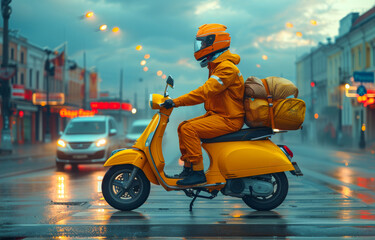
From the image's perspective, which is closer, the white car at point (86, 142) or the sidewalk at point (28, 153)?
the white car at point (86, 142)

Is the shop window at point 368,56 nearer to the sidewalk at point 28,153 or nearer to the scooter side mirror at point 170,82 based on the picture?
the sidewalk at point 28,153

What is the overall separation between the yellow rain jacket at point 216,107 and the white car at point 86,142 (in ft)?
36.7

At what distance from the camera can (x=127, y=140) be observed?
92.1 ft

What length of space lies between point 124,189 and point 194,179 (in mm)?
924

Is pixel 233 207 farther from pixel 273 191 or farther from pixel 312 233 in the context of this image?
pixel 312 233

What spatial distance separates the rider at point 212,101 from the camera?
6.98 metres

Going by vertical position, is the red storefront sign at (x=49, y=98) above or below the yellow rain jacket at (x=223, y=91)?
above

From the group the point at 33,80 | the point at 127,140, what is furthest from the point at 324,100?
the point at 127,140

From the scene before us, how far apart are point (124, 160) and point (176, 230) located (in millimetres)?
1676

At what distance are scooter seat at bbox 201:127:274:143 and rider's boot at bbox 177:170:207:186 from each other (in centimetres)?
44

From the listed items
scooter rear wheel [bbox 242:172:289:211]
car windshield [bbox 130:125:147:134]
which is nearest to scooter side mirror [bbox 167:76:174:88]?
scooter rear wheel [bbox 242:172:289:211]

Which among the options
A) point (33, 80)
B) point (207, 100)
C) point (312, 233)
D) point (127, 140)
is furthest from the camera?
point (33, 80)

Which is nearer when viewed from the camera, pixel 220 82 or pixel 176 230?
pixel 176 230

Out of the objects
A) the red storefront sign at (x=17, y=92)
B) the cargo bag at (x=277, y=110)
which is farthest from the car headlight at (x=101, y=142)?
the red storefront sign at (x=17, y=92)
